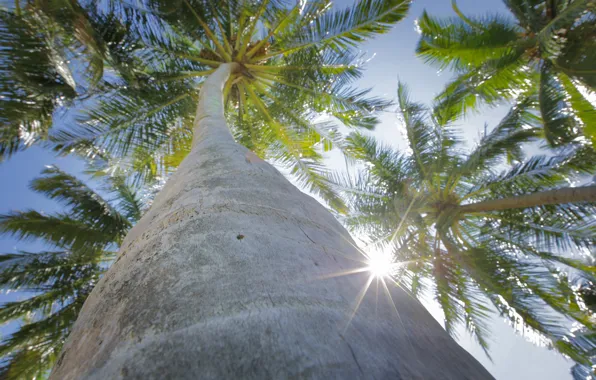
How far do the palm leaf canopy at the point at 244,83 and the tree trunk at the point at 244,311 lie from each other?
14.6 ft

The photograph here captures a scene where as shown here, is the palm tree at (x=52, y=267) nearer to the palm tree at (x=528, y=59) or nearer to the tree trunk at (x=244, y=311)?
the tree trunk at (x=244, y=311)

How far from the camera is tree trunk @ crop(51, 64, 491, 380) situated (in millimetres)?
629

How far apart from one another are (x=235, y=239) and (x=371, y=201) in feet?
18.3

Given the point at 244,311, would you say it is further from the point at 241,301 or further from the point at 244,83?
the point at 244,83

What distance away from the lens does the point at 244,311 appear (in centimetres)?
73

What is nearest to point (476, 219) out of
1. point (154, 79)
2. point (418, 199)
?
point (418, 199)

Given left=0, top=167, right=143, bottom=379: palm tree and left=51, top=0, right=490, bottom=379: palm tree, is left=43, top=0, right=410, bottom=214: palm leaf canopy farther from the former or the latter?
left=51, top=0, right=490, bottom=379: palm tree

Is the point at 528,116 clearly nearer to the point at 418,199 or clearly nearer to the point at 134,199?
the point at 418,199

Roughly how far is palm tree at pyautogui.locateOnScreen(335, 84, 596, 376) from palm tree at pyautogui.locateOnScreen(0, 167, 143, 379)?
186 inches

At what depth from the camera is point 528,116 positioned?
5.67 metres

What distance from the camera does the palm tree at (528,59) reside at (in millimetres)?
5125

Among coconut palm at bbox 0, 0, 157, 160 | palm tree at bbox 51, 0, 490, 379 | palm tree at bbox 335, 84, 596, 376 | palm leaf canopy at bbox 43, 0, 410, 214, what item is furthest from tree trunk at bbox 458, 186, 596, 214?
coconut palm at bbox 0, 0, 157, 160

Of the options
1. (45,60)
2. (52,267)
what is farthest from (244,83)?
(52,267)

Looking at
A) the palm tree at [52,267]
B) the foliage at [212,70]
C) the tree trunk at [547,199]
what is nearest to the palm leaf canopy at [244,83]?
the foliage at [212,70]
